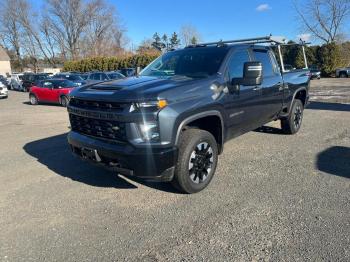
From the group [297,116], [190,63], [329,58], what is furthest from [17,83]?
[329,58]

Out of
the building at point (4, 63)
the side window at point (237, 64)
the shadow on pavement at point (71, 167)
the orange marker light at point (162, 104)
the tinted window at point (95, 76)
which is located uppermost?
the building at point (4, 63)

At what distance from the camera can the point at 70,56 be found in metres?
71.0

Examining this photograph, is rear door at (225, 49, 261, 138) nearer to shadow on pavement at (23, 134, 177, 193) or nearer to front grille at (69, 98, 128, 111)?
shadow on pavement at (23, 134, 177, 193)

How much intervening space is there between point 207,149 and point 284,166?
174 centimetres

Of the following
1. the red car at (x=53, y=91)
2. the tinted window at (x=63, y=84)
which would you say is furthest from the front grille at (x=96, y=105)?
the tinted window at (x=63, y=84)

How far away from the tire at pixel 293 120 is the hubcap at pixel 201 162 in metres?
3.53

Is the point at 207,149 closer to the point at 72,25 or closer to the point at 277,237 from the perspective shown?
the point at 277,237

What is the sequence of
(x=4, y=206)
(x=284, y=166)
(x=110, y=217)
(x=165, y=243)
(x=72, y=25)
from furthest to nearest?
(x=72, y=25), (x=284, y=166), (x=4, y=206), (x=110, y=217), (x=165, y=243)

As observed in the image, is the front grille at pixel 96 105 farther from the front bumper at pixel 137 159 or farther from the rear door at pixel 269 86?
the rear door at pixel 269 86

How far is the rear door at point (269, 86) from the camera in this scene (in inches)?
235

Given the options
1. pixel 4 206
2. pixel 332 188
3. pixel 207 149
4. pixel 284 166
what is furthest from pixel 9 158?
pixel 332 188

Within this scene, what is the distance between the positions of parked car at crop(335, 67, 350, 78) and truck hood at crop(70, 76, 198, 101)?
121 feet

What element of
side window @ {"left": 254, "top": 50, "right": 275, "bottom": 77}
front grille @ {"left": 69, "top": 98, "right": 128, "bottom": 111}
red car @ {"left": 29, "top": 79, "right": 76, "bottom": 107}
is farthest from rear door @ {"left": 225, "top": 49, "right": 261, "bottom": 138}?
red car @ {"left": 29, "top": 79, "right": 76, "bottom": 107}

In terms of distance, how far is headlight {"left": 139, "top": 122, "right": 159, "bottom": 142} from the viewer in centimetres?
384
